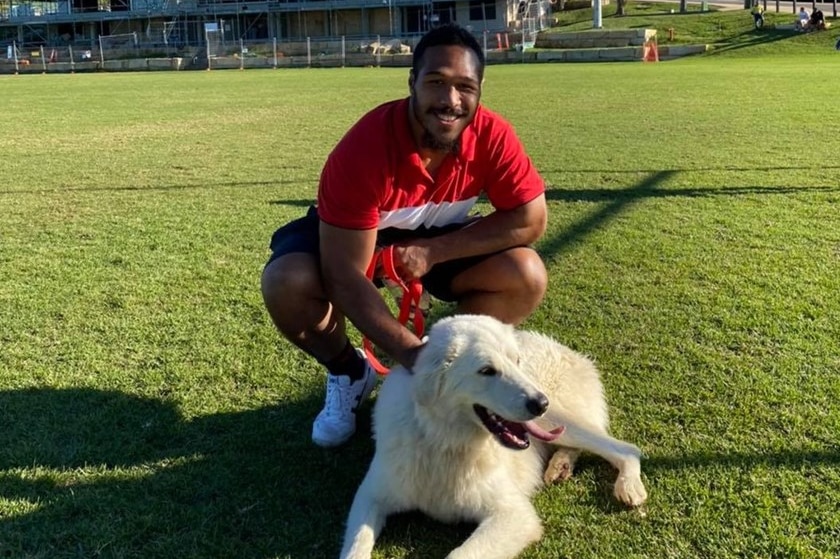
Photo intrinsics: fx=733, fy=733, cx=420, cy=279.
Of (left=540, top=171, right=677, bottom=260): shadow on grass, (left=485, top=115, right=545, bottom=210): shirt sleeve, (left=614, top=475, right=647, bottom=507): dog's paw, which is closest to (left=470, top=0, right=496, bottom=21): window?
(left=540, top=171, right=677, bottom=260): shadow on grass

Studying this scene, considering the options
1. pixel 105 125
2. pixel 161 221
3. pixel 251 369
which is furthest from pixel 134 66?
pixel 251 369

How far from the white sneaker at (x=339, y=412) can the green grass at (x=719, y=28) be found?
42.3 metres

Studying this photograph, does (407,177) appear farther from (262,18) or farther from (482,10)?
(262,18)

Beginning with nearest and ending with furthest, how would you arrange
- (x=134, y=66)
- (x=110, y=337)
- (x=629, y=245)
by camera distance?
(x=110, y=337) → (x=629, y=245) → (x=134, y=66)

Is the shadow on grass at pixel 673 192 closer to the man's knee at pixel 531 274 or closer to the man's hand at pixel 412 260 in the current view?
the man's knee at pixel 531 274

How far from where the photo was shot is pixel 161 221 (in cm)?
723

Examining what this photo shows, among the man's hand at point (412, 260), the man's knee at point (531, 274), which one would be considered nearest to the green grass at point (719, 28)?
the man's knee at point (531, 274)

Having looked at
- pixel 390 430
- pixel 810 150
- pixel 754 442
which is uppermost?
pixel 810 150

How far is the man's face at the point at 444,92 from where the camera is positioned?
10.2 feet

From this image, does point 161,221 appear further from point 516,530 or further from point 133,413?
point 516,530

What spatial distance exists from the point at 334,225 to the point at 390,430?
932 millimetres

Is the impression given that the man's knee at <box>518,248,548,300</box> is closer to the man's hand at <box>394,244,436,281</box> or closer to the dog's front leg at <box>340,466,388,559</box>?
the man's hand at <box>394,244,436,281</box>

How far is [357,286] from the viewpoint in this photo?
123 inches

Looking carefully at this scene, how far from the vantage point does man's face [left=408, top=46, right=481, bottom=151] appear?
311cm
